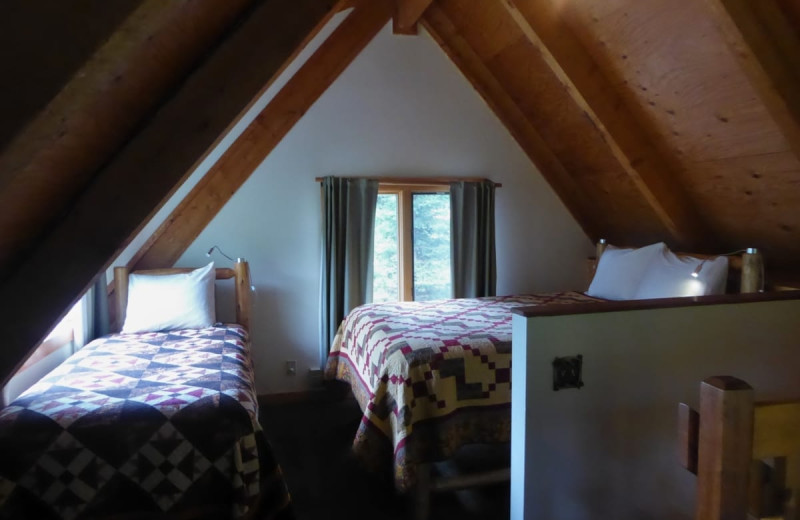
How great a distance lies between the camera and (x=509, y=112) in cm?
394

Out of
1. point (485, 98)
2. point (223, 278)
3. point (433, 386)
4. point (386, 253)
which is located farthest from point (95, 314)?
point (485, 98)

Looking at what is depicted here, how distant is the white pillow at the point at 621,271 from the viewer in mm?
3318

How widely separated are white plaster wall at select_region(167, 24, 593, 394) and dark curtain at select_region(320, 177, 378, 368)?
0.12 meters

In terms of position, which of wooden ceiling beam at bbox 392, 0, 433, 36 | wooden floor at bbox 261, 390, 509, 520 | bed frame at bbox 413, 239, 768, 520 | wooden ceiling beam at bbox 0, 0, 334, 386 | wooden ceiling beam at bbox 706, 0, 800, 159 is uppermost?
wooden ceiling beam at bbox 392, 0, 433, 36

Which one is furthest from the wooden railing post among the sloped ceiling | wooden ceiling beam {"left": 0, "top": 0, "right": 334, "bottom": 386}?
wooden ceiling beam {"left": 0, "top": 0, "right": 334, "bottom": 386}

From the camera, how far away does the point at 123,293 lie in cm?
318

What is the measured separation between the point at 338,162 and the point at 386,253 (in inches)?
28.7

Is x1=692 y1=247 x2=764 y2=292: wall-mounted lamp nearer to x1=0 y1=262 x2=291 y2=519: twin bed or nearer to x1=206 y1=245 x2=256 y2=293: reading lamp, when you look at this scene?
x1=0 y1=262 x2=291 y2=519: twin bed

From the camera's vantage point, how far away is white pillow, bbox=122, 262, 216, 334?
3.05 metres

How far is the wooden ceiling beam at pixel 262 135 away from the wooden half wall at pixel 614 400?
2.48 meters

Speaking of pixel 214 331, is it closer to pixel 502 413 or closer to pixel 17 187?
pixel 502 413

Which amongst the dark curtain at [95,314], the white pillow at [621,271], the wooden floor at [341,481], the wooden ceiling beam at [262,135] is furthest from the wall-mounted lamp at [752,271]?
the dark curtain at [95,314]

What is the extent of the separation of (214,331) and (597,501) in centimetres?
222

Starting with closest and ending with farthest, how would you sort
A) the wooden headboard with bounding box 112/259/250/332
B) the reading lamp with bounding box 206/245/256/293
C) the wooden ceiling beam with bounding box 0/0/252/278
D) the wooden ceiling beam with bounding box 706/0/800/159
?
the wooden ceiling beam with bounding box 0/0/252/278, the wooden ceiling beam with bounding box 706/0/800/159, the wooden headboard with bounding box 112/259/250/332, the reading lamp with bounding box 206/245/256/293
